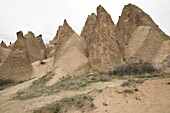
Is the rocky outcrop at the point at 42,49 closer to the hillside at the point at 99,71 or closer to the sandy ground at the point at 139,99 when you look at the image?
the hillside at the point at 99,71

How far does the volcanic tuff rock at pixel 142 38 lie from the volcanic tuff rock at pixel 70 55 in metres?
5.64

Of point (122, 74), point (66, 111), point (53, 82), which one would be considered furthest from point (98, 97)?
point (53, 82)

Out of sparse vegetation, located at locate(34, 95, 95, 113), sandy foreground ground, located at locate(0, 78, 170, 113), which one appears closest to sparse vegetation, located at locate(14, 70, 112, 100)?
sandy foreground ground, located at locate(0, 78, 170, 113)

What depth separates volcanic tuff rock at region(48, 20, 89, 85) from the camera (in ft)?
58.9

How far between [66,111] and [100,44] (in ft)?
39.5

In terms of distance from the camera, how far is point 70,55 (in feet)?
65.4

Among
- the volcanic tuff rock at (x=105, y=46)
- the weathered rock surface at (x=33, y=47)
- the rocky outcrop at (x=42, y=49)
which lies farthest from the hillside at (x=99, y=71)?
the rocky outcrop at (x=42, y=49)

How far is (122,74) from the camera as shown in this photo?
14.4 meters

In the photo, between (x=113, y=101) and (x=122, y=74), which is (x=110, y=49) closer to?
(x=122, y=74)

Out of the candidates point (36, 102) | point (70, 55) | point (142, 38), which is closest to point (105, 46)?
point (70, 55)

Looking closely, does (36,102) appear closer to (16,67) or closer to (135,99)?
(135,99)

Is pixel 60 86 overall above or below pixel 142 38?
below

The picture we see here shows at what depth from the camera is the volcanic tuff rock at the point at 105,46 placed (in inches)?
681

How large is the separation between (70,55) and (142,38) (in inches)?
366
